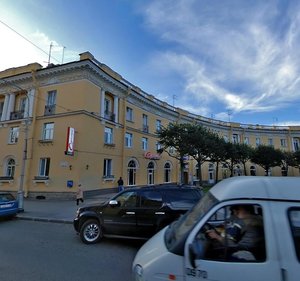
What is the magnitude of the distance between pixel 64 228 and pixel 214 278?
8764 millimetres

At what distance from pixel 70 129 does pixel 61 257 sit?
1458 cm

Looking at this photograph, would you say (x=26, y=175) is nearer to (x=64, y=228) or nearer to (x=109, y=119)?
(x=109, y=119)

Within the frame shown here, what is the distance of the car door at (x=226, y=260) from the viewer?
92.5 inches

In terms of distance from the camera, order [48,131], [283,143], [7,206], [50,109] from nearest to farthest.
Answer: [7,206] → [48,131] → [50,109] → [283,143]

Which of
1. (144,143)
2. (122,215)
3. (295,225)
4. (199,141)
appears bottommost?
(122,215)

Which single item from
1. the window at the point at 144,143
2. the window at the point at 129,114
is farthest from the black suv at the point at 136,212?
the window at the point at 144,143

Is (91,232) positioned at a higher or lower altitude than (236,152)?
lower

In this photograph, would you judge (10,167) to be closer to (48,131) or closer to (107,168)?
(48,131)

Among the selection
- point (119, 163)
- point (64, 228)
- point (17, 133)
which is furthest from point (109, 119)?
point (64, 228)

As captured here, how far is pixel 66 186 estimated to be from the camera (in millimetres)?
19734

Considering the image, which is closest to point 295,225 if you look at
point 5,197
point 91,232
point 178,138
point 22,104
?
point 91,232

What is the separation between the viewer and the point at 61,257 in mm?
6039

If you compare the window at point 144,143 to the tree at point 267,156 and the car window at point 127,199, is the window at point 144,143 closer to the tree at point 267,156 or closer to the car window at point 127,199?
the tree at point 267,156

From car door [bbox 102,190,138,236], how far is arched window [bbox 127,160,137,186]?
19205mm
